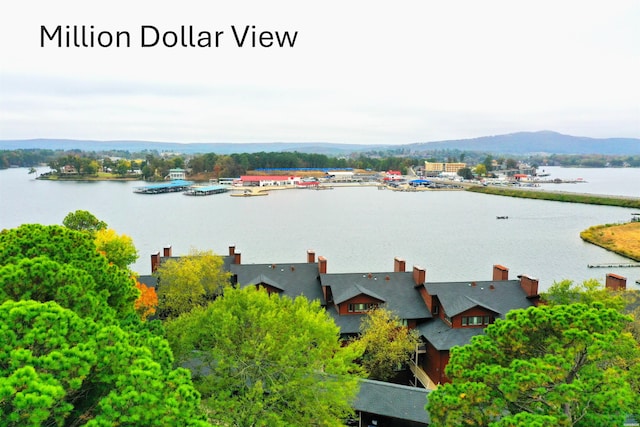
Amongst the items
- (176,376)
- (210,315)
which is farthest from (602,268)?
(176,376)

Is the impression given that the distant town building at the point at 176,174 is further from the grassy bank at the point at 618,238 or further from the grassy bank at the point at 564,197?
the grassy bank at the point at 618,238

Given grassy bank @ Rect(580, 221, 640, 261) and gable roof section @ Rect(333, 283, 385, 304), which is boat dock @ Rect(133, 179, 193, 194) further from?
gable roof section @ Rect(333, 283, 385, 304)

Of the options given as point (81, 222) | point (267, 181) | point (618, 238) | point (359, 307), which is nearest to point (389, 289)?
point (359, 307)

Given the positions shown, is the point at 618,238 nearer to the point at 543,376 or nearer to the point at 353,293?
the point at 353,293

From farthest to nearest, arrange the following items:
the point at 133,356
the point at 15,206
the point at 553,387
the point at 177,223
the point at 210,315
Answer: the point at 15,206, the point at 177,223, the point at 210,315, the point at 553,387, the point at 133,356

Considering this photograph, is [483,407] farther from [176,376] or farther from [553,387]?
[176,376]
